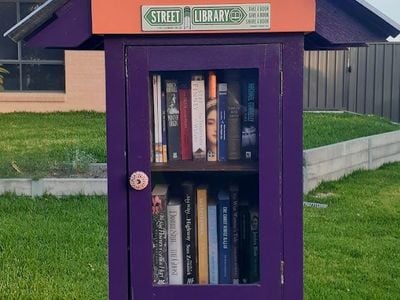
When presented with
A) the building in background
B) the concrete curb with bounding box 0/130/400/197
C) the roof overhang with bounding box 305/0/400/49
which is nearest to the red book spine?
the roof overhang with bounding box 305/0/400/49

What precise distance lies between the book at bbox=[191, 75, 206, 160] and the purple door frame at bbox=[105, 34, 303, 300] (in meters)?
0.13

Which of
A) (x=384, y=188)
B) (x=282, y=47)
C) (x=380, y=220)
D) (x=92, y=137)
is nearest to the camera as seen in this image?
(x=282, y=47)

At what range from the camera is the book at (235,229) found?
283 cm

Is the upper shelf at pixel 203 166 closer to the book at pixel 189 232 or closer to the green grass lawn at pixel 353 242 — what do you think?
the book at pixel 189 232

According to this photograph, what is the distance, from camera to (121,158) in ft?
8.82

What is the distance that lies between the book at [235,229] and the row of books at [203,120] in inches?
5.5

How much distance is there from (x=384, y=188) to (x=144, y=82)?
5.51 meters

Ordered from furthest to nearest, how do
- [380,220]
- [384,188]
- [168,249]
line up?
[384,188] < [380,220] < [168,249]

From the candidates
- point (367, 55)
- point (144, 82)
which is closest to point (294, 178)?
point (144, 82)

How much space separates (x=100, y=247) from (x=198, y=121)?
267 cm

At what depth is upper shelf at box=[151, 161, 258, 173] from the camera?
9.02 ft

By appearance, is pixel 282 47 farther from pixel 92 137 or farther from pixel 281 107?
pixel 92 137

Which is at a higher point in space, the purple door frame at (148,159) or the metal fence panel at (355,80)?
the purple door frame at (148,159)

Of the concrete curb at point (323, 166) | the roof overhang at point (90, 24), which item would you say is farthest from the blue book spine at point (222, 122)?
the concrete curb at point (323, 166)
